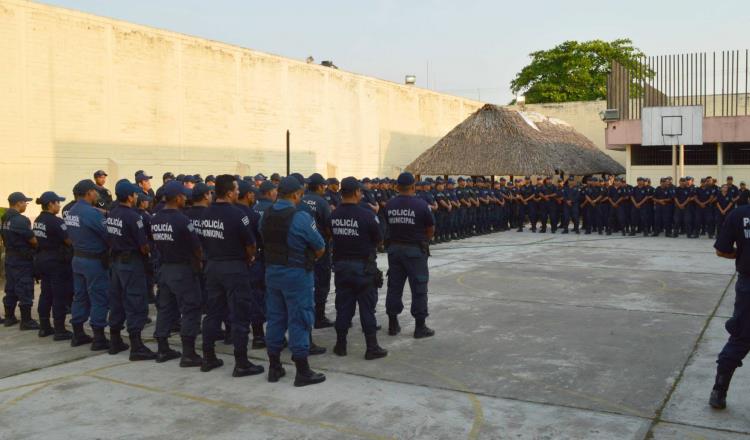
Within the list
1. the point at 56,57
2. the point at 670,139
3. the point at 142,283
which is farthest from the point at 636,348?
the point at 56,57

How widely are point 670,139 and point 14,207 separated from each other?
19138 mm

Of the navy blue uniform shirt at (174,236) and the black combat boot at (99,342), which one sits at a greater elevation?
the navy blue uniform shirt at (174,236)

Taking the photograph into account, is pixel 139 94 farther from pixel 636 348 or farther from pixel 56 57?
pixel 636 348

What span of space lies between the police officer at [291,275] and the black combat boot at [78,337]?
279 centimetres

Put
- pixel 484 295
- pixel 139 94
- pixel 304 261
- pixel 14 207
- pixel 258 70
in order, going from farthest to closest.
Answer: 1. pixel 258 70
2. pixel 139 94
3. pixel 484 295
4. pixel 14 207
5. pixel 304 261

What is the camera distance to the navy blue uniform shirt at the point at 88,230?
7391mm

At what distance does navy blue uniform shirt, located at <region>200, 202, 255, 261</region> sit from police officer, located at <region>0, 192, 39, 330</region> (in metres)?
3.43

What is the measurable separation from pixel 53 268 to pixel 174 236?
239 centimetres

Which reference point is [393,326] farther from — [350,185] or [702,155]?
[702,155]

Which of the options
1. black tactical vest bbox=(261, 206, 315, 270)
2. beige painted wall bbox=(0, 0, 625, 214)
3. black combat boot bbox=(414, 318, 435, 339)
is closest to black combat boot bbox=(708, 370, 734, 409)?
black combat boot bbox=(414, 318, 435, 339)

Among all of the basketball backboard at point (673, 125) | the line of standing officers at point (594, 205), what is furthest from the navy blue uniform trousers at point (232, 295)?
the basketball backboard at point (673, 125)

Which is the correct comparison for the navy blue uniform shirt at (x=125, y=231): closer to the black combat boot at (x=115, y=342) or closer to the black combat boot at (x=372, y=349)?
the black combat boot at (x=115, y=342)

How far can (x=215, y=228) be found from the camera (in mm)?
6250

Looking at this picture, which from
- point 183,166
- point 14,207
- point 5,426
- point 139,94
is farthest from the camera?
point 183,166
